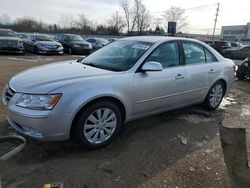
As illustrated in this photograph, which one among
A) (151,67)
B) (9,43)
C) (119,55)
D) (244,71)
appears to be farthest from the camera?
(9,43)

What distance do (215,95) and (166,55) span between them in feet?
5.70

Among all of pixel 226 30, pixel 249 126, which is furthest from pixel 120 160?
pixel 226 30

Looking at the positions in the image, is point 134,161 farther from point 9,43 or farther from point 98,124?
point 9,43

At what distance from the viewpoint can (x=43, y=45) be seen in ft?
53.9

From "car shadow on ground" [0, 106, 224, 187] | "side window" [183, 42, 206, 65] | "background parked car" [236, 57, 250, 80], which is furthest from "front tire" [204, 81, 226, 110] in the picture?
"background parked car" [236, 57, 250, 80]

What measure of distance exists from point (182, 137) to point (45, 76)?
230 centimetres

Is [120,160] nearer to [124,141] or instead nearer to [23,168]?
[124,141]

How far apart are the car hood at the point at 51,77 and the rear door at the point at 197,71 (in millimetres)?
1641

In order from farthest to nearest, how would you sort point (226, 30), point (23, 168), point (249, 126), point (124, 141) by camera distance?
point (226, 30) < point (249, 126) < point (124, 141) < point (23, 168)

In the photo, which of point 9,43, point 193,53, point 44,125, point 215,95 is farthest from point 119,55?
point 9,43

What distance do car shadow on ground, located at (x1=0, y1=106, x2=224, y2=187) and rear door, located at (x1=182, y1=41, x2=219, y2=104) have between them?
2.07 ft

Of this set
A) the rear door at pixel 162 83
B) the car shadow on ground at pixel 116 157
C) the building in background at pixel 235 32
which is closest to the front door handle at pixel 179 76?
the rear door at pixel 162 83

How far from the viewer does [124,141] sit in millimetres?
3793

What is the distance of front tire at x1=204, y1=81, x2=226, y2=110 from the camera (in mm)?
5191
